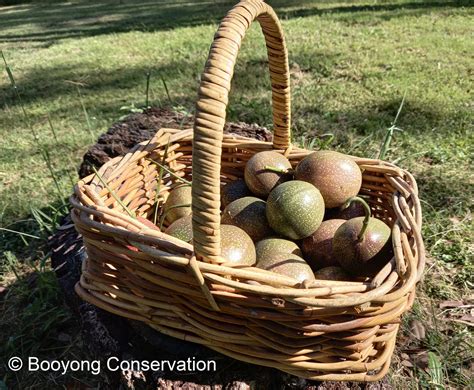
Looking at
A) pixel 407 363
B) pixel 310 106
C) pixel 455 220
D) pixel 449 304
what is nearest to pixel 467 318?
pixel 449 304

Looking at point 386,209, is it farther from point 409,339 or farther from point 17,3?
point 17,3

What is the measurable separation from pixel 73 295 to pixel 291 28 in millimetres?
5446

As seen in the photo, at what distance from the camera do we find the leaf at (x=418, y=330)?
6.67 feet

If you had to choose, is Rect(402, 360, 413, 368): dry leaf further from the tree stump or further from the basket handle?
the basket handle

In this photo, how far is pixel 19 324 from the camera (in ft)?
7.51

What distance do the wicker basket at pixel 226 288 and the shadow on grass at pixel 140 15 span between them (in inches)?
248

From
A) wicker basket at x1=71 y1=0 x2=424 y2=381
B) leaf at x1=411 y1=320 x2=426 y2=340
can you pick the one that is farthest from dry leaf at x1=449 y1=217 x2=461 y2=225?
wicker basket at x1=71 y1=0 x2=424 y2=381

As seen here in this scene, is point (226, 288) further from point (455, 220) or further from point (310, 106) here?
point (310, 106)

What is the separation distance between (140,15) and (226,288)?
936cm

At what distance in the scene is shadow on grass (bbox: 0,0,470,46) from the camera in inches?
297

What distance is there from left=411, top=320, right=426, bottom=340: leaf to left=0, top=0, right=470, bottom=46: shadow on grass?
5.79 meters

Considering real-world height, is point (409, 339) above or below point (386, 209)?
below

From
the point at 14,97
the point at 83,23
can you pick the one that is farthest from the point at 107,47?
the point at 83,23

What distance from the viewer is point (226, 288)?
1.29 m
